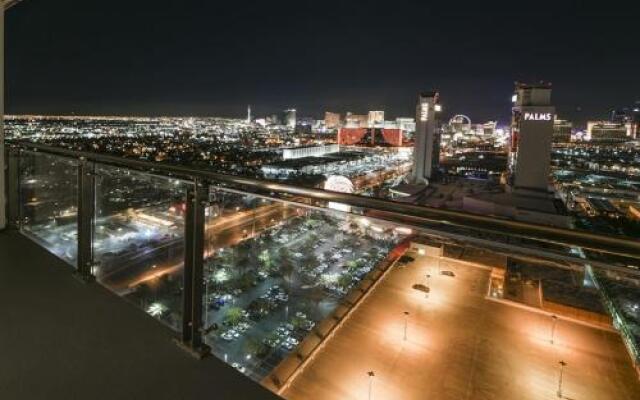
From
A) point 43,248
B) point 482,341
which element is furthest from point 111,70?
point 482,341

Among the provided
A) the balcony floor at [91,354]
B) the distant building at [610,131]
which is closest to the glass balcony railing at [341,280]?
the balcony floor at [91,354]

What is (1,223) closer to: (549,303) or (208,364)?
(208,364)

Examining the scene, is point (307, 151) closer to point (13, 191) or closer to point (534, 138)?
point (534, 138)

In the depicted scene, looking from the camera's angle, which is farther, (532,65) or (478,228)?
(532,65)

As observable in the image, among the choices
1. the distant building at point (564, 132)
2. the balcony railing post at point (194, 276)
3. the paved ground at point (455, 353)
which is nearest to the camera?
the balcony railing post at point (194, 276)

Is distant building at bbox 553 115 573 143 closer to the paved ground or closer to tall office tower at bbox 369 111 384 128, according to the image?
tall office tower at bbox 369 111 384 128

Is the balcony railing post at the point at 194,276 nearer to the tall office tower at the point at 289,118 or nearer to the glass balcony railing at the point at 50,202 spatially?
the glass balcony railing at the point at 50,202

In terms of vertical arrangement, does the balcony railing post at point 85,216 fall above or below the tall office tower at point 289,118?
below
